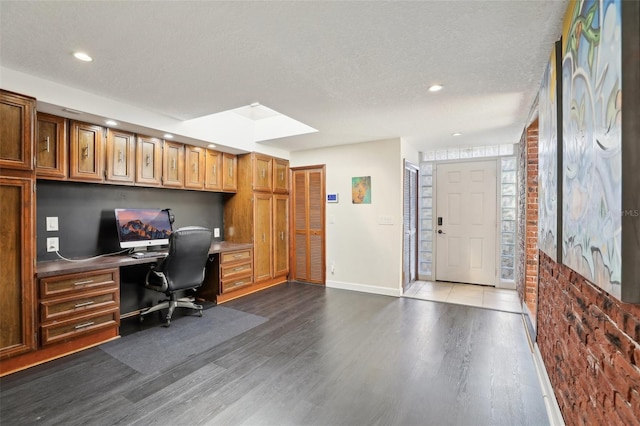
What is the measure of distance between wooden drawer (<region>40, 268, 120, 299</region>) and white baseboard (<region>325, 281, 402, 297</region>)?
3.01 metres

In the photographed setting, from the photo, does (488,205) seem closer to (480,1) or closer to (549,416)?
(549,416)

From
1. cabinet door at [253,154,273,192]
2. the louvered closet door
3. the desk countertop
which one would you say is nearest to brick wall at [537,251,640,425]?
the louvered closet door

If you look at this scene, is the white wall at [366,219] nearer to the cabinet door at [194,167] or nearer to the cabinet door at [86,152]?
the cabinet door at [194,167]

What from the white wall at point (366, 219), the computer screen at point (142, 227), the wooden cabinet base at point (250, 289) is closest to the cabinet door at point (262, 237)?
the wooden cabinet base at point (250, 289)

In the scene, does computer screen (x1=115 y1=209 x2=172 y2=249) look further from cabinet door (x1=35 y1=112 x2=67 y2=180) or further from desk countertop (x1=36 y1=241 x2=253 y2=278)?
cabinet door (x1=35 y1=112 x2=67 y2=180)

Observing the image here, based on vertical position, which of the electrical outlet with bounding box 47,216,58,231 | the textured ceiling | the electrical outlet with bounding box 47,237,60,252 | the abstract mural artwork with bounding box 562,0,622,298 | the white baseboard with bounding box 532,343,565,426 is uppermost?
the textured ceiling

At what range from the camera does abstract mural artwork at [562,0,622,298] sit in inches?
34.6

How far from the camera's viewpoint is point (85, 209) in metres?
3.20

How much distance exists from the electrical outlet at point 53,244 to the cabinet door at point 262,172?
235cm

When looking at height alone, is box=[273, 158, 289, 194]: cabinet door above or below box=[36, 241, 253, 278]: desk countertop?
above

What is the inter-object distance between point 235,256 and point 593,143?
3.89 meters

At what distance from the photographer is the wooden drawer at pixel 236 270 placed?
400 centimetres

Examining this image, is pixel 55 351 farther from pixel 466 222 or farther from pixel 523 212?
pixel 466 222

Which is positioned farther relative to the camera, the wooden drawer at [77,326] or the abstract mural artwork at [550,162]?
the wooden drawer at [77,326]
